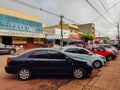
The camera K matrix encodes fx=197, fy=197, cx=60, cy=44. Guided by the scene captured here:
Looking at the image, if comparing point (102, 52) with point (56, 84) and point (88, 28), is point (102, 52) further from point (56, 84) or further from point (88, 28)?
point (88, 28)

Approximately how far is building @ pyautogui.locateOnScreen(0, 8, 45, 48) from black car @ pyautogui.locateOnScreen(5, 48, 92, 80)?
23309 mm

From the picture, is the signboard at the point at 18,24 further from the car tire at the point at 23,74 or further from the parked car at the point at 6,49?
the car tire at the point at 23,74

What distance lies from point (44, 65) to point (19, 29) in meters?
29.4

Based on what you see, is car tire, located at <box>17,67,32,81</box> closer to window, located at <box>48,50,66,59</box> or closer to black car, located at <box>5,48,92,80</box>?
black car, located at <box>5,48,92,80</box>

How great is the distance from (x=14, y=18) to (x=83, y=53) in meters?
25.9

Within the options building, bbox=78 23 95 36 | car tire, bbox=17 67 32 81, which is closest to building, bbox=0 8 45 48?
car tire, bbox=17 67 32 81

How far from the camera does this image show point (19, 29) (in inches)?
1491

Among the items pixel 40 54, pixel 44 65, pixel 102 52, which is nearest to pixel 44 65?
pixel 44 65

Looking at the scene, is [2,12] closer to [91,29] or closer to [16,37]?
[16,37]

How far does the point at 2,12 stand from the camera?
36.3 meters

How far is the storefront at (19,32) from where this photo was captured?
112 feet

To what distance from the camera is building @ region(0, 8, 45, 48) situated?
34259mm

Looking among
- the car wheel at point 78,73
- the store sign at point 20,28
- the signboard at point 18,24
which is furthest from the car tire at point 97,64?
the store sign at point 20,28

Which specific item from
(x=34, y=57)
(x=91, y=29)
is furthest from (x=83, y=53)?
(x=91, y=29)
